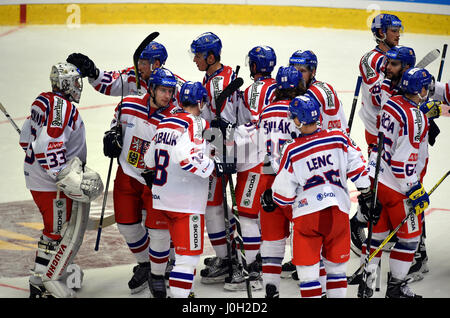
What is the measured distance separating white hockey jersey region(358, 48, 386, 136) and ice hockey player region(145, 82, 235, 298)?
70.4 inches

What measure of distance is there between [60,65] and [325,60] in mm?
7152

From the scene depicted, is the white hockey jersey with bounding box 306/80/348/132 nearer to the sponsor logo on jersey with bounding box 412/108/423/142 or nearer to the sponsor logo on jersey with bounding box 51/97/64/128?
the sponsor logo on jersey with bounding box 412/108/423/142

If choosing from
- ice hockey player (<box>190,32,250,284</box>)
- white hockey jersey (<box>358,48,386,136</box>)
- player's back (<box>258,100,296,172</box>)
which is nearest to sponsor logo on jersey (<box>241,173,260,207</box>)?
ice hockey player (<box>190,32,250,284</box>)

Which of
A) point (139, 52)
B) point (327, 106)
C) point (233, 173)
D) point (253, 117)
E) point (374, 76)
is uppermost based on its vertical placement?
point (139, 52)

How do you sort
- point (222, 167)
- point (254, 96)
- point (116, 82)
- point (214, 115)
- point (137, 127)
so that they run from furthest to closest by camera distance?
point (116, 82)
point (214, 115)
point (254, 96)
point (137, 127)
point (222, 167)

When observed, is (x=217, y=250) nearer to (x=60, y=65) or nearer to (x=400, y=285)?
(x=400, y=285)

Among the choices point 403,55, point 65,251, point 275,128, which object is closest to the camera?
point 275,128

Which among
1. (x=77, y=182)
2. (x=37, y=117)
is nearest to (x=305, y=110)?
(x=77, y=182)

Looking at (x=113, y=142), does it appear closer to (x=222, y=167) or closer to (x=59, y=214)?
(x=59, y=214)

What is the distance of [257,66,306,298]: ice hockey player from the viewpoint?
505 centimetres

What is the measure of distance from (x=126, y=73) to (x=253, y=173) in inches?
50.3

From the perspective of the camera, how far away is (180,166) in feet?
15.9

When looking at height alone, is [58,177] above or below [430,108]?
below
